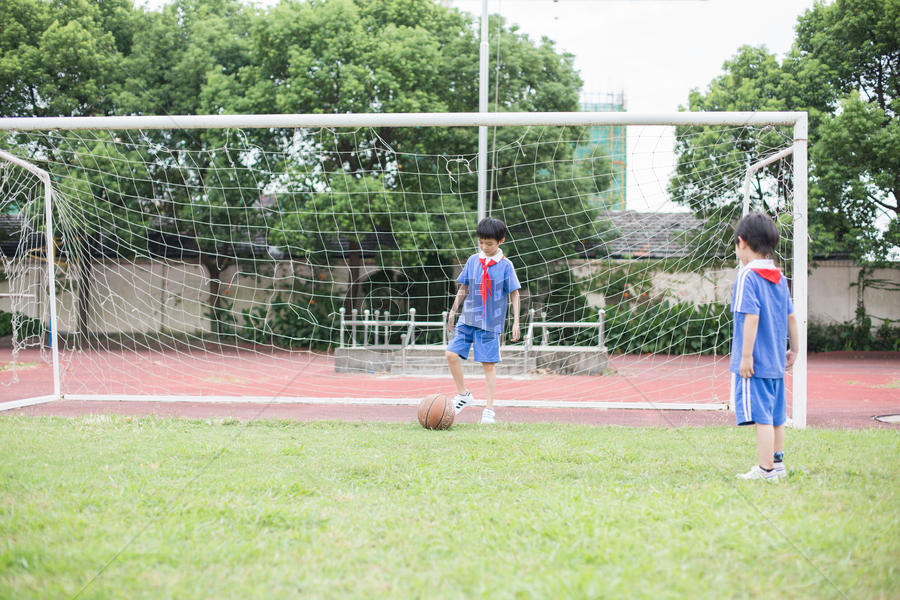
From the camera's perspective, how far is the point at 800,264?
5891mm

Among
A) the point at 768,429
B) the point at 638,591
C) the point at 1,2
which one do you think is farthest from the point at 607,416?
the point at 1,2

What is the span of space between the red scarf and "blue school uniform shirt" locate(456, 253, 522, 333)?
13mm

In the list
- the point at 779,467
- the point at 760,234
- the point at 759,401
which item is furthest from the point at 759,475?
the point at 760,234

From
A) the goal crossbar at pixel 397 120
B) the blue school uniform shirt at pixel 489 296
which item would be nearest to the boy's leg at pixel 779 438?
the blue school uniform shirt at pixel 489 296

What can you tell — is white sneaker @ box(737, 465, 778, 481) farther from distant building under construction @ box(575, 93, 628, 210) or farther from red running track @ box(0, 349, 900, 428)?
distant building under construction @ box(575, 93, 628, 210)

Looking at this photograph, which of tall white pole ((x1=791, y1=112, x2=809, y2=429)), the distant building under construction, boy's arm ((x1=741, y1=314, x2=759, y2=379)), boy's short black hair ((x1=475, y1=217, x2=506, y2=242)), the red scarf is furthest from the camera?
the distant building under construction

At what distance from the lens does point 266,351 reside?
15.2 m

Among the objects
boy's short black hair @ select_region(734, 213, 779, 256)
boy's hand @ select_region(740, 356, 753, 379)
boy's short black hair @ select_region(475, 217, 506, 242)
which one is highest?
boy's short black hair @ select_region(475, 217, 506, 242)

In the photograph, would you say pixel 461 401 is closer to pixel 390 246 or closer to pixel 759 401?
pixel 759 401

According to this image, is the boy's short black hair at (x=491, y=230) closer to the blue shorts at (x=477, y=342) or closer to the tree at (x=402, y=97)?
the blue shorts at (x=477, y=342)

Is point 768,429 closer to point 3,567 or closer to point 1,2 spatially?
point 3,567

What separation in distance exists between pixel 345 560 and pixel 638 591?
3.37 ft

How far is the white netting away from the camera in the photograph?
8656mm

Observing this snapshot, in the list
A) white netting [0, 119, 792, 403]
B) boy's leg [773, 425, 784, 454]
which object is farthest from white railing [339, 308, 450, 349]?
boy's leg [773, 425, 784, 454]
